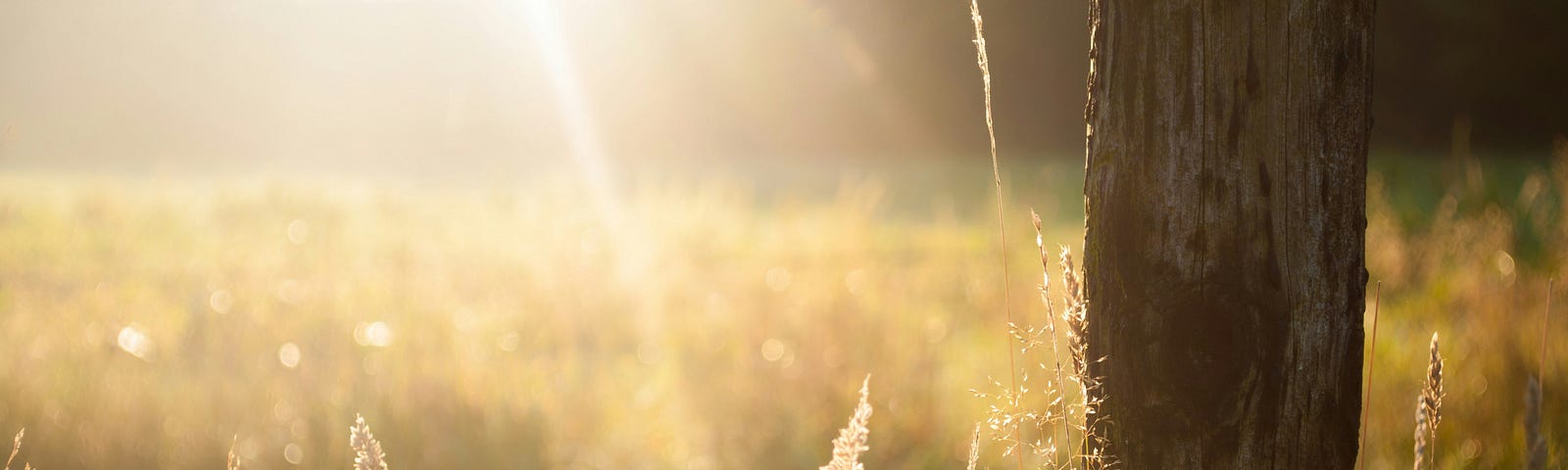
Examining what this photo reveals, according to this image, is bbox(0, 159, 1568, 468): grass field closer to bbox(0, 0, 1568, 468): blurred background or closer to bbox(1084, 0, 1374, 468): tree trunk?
bbox(0, 0, 1568, 468): blurred background

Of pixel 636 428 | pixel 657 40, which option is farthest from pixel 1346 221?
pixel 657 40

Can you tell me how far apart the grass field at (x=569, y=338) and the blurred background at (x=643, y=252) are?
0.02 metres

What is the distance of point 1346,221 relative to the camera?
1282 mm

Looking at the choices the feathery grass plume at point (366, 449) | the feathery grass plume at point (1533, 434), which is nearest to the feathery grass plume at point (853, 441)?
the feathery grass plume at point (366, 449)

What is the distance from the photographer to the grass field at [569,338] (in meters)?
3.29

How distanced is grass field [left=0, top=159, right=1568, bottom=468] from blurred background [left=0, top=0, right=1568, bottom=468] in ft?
0.06

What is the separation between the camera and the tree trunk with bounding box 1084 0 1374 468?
4.06ft

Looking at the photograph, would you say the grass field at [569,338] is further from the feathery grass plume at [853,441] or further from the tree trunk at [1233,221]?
the feathery grass plume at [853,441]

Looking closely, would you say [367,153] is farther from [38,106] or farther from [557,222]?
[557,222]

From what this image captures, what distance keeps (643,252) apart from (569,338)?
3.40 feet

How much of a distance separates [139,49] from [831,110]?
14.9 m

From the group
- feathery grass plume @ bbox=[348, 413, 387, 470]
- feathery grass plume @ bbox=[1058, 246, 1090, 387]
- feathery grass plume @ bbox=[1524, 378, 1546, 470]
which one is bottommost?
feathery grass plume @ bbox=[348, 413, 387, 470]

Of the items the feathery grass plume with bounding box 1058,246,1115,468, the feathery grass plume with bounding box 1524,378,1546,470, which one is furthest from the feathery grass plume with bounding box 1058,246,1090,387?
the feathery grass plume with bounding box 1524,378,1546,470

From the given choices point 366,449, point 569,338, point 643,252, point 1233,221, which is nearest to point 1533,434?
point 1233,221
